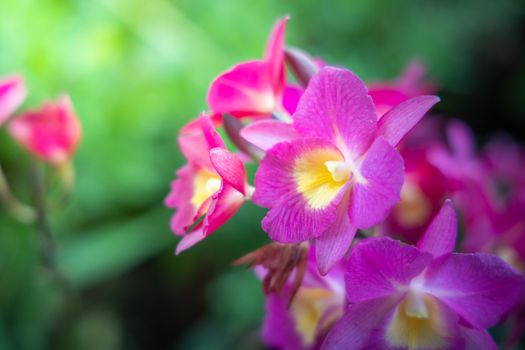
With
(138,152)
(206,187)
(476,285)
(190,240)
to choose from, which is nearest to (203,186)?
(206,187)

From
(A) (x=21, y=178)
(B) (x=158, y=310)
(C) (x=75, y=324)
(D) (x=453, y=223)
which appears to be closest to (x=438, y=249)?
(D) (x=453, y=223)

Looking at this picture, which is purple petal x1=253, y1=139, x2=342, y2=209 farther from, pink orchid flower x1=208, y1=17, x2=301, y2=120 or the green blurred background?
the green blurred background

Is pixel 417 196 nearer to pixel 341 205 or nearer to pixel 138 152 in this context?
pixel 341 205

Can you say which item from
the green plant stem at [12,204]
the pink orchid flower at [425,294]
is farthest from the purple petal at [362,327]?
the green plant stem at [12,204]

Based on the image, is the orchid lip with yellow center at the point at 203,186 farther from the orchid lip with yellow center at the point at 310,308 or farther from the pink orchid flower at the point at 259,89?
the orchid lip with yellow center at the point at 310,308

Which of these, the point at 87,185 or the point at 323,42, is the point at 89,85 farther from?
the point at 323,42

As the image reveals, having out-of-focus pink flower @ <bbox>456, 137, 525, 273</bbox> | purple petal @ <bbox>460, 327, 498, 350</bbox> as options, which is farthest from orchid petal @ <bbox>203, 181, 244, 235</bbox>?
out-of-focus pink flower @ <bbox>456, 137, 525, 273</bbox>
